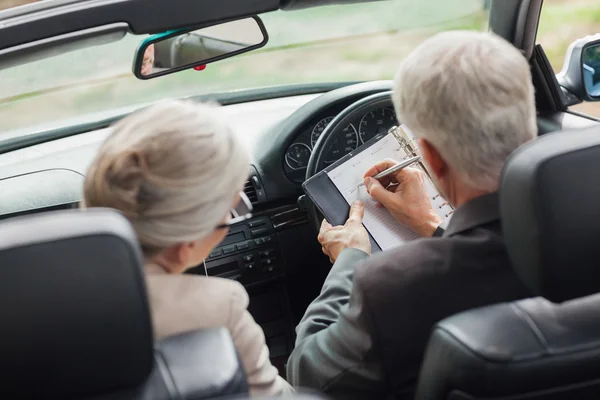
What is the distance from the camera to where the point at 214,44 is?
8.70ft

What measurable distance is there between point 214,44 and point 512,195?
138cm

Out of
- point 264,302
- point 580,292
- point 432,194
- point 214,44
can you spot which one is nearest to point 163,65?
point 214,44

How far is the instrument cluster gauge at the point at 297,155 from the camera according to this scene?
3412mm

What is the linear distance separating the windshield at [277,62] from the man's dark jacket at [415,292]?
3799 millimetres

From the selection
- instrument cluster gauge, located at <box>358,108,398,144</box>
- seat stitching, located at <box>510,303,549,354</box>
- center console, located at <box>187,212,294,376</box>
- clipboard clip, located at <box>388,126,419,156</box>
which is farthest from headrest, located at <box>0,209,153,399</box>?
instrument cluster gauge, located at <box>358,108,398,144</box>

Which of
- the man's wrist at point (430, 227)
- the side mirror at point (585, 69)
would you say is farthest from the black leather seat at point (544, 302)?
the side mirror at point (585, 69)

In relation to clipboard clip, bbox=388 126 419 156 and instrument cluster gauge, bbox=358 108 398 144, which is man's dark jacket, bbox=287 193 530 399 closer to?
clipboard clip, bbox=388 126 419 156

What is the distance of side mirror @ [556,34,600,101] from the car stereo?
54.7 inches

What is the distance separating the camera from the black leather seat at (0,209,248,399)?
131 centimetres

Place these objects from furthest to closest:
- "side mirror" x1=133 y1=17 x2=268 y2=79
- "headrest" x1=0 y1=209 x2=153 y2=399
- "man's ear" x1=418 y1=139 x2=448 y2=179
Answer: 1. "side mirror" x1=133 y1=17 x2=268 y2=79
2. "man's ear" x1=418 y1=139 x2=448 y2=179
3. "headrest" x1=0 y1=209 x2=153 y2=399

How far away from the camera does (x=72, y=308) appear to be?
4.34 ft

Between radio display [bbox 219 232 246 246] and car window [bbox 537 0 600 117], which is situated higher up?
car window [bbox 537 0 600 117]

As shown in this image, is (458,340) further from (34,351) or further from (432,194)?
(432,194)

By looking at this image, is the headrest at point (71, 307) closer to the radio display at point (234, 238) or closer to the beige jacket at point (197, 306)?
the beige jacket at point (197, 306)
